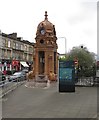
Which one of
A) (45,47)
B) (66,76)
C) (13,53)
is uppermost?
(13,53)

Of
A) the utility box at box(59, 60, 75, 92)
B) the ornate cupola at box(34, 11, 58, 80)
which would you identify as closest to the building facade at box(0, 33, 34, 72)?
the ornate cupola at box(34, 11, 58, 80)

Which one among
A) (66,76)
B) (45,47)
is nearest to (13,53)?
(45,47)

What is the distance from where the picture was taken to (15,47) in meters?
89.4

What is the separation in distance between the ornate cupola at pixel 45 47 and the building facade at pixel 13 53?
1730 inches

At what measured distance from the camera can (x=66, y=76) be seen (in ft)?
75.9

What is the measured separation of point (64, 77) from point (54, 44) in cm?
1055

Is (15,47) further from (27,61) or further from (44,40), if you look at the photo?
(44,40)

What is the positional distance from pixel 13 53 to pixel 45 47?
56963mm

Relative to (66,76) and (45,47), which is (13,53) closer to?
(45,47)

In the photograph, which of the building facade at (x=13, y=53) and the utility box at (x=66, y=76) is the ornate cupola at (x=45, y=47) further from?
the building facade at (x=13, y=53)

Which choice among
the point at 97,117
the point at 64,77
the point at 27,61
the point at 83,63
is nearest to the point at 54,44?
the point at 64,77

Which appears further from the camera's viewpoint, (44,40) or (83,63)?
(83,63)

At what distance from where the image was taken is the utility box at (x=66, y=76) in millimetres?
23094

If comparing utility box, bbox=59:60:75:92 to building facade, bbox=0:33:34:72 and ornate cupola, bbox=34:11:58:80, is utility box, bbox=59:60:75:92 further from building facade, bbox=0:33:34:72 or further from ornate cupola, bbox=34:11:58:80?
building facade, bbox=0:33:34:72
